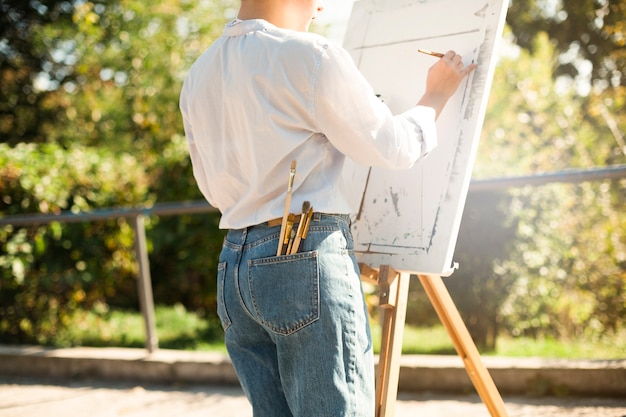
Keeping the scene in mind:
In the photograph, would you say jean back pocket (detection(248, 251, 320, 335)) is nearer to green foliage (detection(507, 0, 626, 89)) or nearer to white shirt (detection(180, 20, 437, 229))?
white shirt (detection(180, 20, 437, 229))

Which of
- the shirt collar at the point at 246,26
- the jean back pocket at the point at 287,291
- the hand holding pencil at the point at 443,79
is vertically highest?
the shirt collar at the point at 246,26

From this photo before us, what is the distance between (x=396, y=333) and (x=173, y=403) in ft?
6.99

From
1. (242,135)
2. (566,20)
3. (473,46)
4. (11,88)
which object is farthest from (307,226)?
(566,20)

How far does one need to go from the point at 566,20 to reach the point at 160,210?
1711cm

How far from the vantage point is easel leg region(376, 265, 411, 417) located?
79.4 inches

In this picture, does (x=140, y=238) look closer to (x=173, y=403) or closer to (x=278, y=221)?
(x=173, y=403)

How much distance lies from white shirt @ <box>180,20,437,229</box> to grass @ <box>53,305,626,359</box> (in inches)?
A: 107

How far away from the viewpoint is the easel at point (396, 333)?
203 cm

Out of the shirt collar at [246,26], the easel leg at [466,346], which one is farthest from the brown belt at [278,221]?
the easel leg at [466,346]

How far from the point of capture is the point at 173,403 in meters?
3.84

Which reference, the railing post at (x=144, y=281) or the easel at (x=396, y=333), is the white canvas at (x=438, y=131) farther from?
the railing post at (x=144, y=281)

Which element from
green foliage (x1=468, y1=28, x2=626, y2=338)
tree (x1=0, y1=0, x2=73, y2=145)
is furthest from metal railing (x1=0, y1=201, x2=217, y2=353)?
tree (x1=0, y1=0, x2=73, y2=145)

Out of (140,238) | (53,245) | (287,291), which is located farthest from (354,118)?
(53,245)

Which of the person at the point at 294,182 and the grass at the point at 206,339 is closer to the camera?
the person at the point at 294,182
